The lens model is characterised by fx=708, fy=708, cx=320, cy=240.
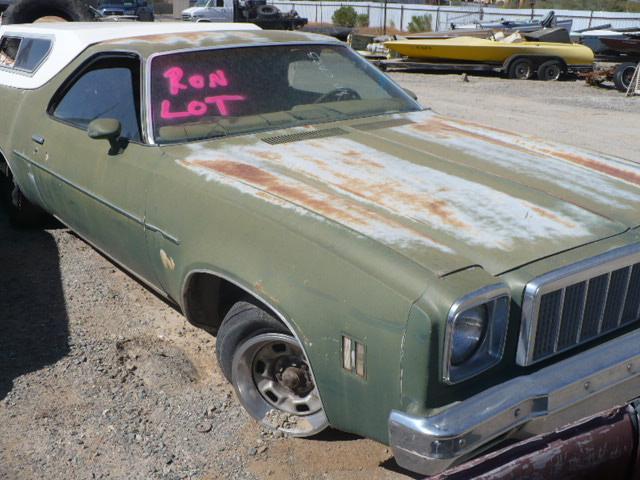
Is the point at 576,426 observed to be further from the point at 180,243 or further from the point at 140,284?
the point at 140,284

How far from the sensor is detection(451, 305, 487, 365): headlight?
7.37 feet

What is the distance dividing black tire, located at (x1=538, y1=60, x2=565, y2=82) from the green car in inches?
514

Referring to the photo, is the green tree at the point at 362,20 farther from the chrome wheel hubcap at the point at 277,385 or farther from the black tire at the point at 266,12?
the chrome wheel hubcap at the point at 277,385

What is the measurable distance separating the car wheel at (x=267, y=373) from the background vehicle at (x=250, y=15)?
73.0 feet

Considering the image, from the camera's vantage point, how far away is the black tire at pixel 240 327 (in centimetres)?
277

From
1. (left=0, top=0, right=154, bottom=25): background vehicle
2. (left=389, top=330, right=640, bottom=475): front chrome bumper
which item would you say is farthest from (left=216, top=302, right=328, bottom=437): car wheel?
(left=0, top=0, right=154, bottom=25): background vehicle

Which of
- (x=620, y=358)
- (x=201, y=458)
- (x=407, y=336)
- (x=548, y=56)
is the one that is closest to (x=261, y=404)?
(x=201, y=458)

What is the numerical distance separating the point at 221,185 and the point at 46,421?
129 centimetres

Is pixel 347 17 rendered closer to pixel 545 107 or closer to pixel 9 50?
pixel 545 107

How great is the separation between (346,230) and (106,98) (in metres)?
2.05

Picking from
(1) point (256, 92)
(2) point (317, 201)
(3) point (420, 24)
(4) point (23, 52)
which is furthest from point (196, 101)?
(3) point (420, 24)

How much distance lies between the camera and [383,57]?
18.5 metres

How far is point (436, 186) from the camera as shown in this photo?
2.96 metres

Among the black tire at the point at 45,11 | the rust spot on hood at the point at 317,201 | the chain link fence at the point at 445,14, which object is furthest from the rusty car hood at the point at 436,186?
the chain link fence at the point at 445,14
